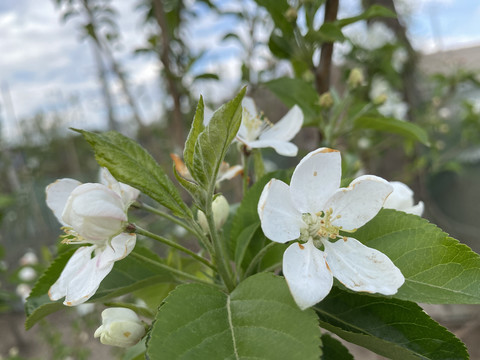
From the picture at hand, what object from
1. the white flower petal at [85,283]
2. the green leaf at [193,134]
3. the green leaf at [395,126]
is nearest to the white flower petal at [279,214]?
the green leaf at [193,134]

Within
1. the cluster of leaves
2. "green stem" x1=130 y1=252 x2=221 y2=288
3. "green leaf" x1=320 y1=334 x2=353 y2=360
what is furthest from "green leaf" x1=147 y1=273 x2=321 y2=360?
"green leaf" x1=320 y1=334 x2=353 y2=360

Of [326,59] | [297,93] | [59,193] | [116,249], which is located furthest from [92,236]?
[326,59]

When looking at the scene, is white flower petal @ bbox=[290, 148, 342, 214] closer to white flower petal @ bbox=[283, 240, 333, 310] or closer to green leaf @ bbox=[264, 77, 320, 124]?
white flower petal @ bbox=[283, 240, 333, 310]

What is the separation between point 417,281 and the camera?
59 cm

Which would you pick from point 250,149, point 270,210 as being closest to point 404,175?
point 250,149

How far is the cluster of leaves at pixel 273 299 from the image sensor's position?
1.68ft

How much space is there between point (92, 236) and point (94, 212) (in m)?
0.05

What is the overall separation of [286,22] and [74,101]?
624 centimetres

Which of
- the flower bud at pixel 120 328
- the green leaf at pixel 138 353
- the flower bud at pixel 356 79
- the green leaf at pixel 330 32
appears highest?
the green leaf at pixel 330 32

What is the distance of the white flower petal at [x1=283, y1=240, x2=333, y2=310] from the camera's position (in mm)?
522

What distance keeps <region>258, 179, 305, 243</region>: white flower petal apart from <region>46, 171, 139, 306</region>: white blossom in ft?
0.62

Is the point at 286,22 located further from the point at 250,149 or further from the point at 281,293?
the point at 281,293

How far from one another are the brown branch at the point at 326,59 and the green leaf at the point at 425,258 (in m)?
0.63

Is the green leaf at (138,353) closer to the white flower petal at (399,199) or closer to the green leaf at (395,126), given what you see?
the white flower petal at (399,199)
